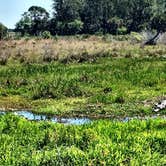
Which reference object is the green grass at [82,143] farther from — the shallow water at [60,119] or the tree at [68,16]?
the tree at [68,16]

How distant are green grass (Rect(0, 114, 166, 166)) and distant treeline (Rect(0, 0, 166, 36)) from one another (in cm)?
5579

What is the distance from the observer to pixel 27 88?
1064 inches

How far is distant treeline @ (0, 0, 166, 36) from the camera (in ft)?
259

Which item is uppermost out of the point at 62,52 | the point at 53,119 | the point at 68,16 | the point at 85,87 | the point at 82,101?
the point at 68,16

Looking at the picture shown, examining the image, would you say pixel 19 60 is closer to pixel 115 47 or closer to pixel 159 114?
pixel 115 47

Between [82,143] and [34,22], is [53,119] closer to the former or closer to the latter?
[82,143]

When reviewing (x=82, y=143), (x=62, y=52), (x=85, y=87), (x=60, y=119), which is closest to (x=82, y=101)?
(x=85, y=87)

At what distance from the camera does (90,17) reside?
89.1 meters

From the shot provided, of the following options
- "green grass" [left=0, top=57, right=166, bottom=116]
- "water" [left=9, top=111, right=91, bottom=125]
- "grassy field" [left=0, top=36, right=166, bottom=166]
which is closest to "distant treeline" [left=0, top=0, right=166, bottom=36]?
"grassy field" [left=0, top=36, right=166, bottom=166]

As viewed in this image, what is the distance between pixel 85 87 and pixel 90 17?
62999 mm

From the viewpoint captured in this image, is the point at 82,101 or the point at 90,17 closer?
the point at 82,101

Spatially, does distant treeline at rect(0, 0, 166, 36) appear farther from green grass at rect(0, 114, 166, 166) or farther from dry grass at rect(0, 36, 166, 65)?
green grass at rect(0, 114, 166, 166)

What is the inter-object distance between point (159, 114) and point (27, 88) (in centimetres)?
740

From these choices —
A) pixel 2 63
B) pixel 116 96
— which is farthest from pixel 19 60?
pixel 116 96
